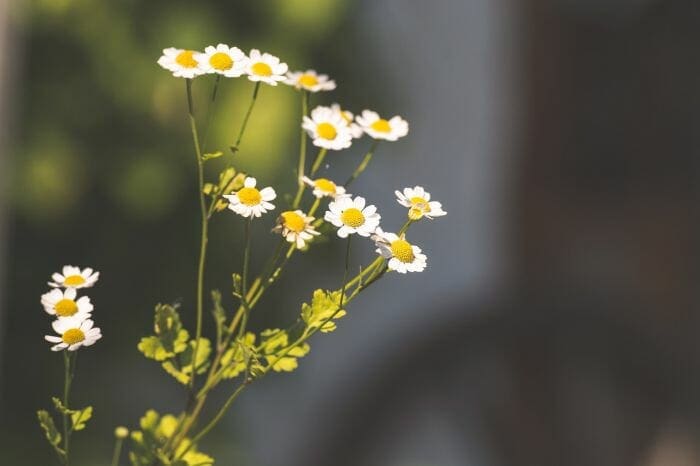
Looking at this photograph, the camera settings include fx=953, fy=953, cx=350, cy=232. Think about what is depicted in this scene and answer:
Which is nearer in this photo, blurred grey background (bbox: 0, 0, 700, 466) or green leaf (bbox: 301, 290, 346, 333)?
green leaf (bbox: 301, 290, 346, 333)

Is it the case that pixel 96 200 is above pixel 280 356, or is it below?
above

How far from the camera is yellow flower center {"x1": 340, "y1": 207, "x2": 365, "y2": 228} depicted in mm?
354

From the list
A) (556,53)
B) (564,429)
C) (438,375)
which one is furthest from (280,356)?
(556,53)

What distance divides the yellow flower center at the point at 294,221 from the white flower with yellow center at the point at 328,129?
0.12ft

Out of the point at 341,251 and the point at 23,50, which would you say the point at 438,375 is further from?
the point at 23,50

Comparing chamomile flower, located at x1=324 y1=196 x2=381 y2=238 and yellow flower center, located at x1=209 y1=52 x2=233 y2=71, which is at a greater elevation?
yellow flower center, located at x1=209 y1=52 x2=233 y2=71

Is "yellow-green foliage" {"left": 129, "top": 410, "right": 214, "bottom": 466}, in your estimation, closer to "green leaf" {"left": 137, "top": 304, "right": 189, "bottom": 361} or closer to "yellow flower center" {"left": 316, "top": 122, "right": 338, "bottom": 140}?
"green leaf" {"left": 137, "top": 304, "right": 189, "bottom": 361}

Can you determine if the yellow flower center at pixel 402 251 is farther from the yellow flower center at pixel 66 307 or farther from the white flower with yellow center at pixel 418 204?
the yellow flower center at pixel 66 307

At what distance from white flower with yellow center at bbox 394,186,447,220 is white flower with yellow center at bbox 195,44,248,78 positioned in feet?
0.26

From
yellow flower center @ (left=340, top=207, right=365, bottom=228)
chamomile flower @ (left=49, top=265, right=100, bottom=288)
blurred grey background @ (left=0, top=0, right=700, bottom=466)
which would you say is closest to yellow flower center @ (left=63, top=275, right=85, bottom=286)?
chamomile flower @ (left=49, top=265, right=100, bottom=288)

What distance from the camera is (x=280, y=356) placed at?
1.27ft

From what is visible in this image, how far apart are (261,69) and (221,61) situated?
0.8 inches

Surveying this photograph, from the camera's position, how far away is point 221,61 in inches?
14.9

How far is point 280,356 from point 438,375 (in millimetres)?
1517
